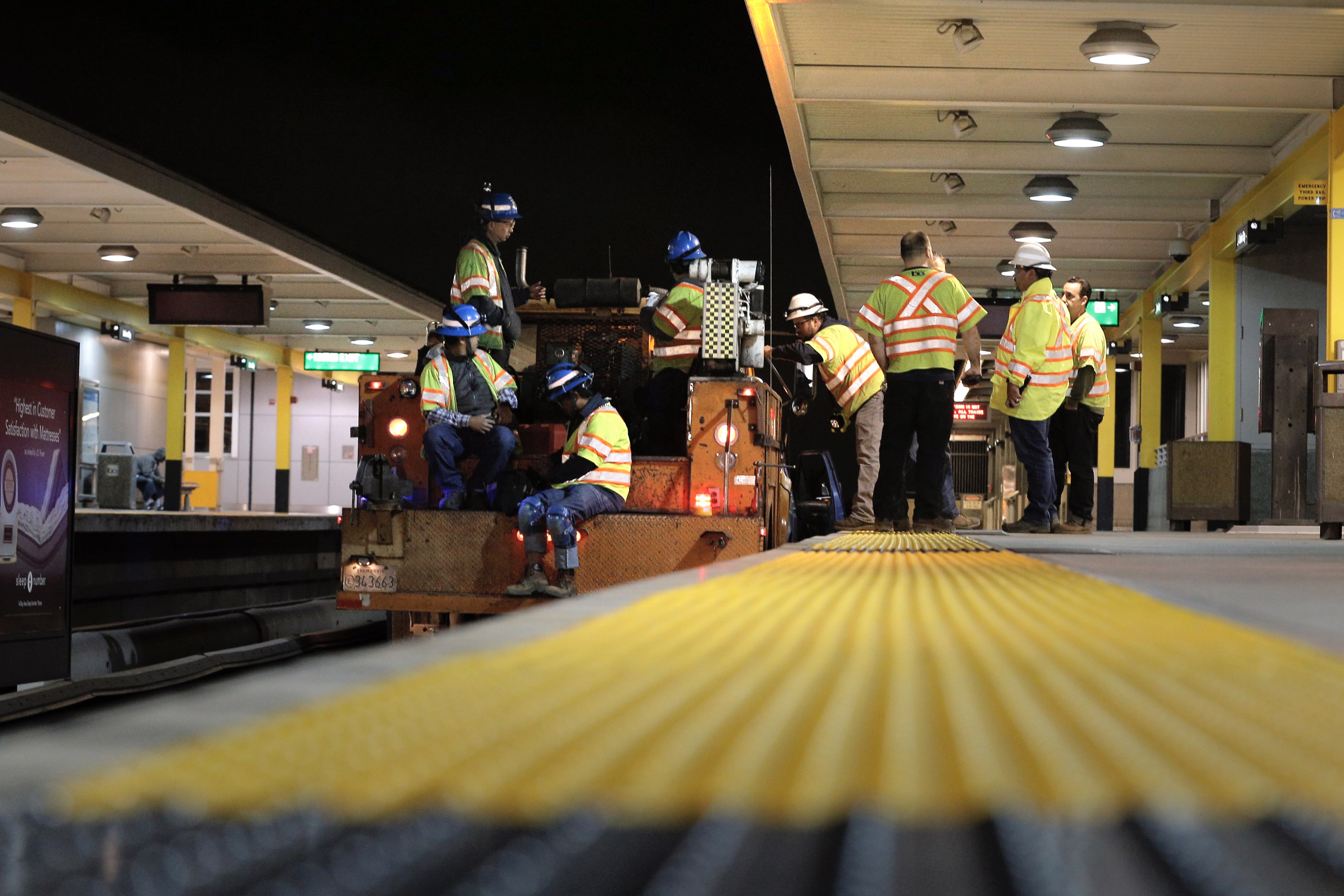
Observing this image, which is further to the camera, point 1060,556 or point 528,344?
point 528,344

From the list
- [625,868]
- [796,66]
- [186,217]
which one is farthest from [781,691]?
[186,217]

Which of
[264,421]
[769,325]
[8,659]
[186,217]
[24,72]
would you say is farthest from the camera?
[264,421]

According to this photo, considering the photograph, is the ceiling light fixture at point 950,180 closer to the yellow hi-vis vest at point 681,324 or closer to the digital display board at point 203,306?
the yellow hi-vis vest at point 681,324

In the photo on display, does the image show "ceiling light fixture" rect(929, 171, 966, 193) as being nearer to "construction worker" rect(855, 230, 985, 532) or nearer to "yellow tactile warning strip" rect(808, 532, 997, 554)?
"construction worker" rect(855, 230, 985, 532)

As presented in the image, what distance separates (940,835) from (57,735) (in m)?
0.74

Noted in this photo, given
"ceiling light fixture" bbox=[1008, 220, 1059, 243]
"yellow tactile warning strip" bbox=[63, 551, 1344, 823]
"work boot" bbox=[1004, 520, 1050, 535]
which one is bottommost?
"work boot" bbox=[1004, 520, 1050, 535]

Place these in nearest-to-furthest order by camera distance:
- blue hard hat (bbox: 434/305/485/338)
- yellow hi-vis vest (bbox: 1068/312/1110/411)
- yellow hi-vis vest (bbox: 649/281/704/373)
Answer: blue hard hat (bbox: 434/305/485/338) < yellow hi-vis vest (bbox: 649/281/704/373) < yellow hi-vis vest (bbox: 1068/312/1110/411)

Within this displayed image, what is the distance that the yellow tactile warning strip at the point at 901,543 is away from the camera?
226 inches

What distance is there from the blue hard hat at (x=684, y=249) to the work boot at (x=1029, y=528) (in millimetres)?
3046

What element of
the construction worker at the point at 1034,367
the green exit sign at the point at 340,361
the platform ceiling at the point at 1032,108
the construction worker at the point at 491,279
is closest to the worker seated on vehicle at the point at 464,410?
the construction worker at the point at 491,279

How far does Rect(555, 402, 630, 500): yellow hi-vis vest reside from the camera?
7.77 m

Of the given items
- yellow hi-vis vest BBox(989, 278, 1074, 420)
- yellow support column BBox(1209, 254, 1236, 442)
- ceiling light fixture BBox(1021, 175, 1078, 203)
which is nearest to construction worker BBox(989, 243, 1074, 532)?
yellow hi-vis vest BBox(989, 278, 1074, 420)

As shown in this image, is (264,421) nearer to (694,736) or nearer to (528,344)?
(528,344)

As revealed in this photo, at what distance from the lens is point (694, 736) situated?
1128mm
